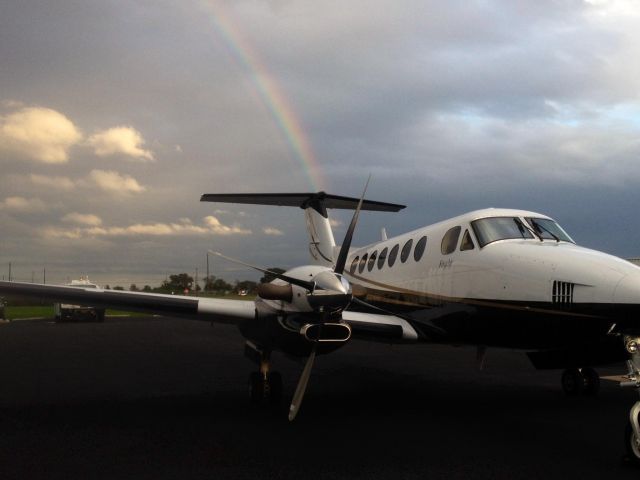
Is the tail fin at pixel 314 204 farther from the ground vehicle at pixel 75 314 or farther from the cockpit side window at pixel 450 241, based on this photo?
the ground vehicle at pixel 75 314

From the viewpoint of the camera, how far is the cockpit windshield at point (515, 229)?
8730 millimetres

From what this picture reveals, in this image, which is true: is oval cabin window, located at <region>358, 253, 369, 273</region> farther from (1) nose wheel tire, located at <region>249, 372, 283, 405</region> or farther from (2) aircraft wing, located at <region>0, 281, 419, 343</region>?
(1) nose wheel tire, located at <region>249, 372, 283, 405</region>

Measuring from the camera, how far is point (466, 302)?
8.77 m

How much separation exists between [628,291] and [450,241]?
325cm

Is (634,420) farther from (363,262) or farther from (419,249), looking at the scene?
(363,262)

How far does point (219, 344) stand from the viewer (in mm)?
21719

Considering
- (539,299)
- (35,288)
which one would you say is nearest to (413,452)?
(539,299)

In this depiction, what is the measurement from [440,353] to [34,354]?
1284cm

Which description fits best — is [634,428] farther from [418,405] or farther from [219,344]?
[219,344]

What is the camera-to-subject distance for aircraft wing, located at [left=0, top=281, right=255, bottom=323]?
881 centimetres

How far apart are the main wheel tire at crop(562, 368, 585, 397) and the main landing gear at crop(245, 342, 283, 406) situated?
5279 millimetres

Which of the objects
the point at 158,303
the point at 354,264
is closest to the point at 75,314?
the point at 354,264

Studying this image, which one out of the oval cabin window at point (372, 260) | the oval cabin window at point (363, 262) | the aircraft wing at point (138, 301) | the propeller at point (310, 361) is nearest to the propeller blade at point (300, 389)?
the propeller at point (310, 361)

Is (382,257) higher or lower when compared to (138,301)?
higher
